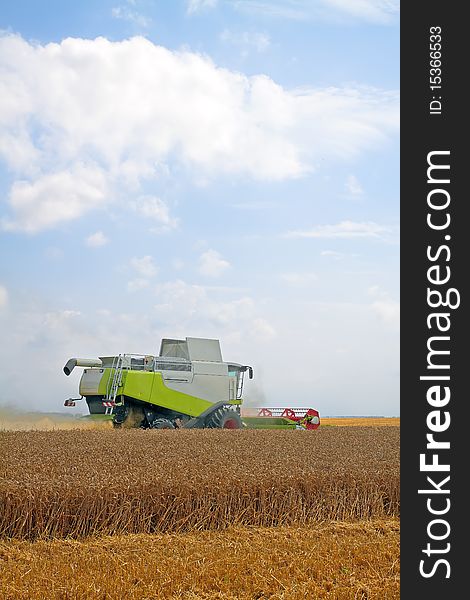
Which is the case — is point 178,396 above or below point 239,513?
above

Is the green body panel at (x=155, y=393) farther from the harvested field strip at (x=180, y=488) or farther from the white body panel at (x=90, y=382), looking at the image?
the harvested field strip at (x=180, y=488)

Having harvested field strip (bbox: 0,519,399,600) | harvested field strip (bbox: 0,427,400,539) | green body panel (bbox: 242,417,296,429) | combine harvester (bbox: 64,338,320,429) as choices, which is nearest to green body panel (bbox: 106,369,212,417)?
combine harvester (bbox: 64,338,320,429)

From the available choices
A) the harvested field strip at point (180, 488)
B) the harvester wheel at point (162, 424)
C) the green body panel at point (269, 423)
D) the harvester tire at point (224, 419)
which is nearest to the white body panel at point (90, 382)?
the harvester wheel at point (162, 424)

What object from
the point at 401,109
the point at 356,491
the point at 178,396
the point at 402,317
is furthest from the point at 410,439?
the point at 178,396

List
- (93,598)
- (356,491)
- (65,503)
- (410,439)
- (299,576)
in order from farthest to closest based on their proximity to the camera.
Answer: (356,491), (65,503), (299,576), (93,598), (410,439)

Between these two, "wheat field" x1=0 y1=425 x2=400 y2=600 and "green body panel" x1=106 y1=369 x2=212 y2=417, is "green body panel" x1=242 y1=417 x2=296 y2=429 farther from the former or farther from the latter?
"wheat field" x1=0 y1=425 x2=400 y2=600

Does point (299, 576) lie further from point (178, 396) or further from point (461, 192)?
point (178, 396)

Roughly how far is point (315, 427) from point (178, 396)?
5.14 meters

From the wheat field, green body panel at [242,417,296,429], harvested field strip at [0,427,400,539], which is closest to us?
the wheat field

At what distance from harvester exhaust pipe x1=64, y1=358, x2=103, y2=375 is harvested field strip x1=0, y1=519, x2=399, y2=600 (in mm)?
13270

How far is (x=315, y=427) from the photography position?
958 inches

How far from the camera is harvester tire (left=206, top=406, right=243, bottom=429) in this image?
74.3 feet

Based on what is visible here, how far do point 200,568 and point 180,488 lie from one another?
2.44 meters

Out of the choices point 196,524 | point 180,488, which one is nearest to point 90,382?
point 180,488
